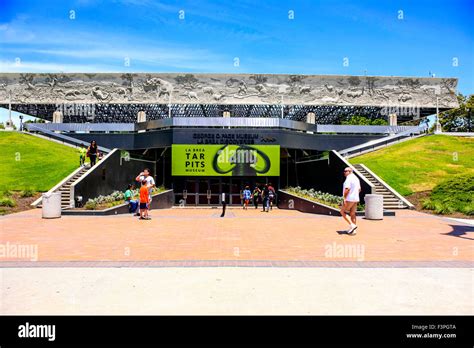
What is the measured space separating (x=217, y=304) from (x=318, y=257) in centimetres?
415

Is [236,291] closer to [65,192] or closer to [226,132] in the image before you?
[65,192]

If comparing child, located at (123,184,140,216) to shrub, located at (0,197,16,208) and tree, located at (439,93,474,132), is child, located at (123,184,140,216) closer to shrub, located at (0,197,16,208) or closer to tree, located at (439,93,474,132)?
shrub, located at (0,197,16,208)

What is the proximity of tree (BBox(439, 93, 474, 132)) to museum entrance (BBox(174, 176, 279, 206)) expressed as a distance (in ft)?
191

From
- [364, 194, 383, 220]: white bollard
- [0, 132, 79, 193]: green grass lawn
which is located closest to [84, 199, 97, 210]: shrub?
[0, 132, 79, 193]: green grass lawn

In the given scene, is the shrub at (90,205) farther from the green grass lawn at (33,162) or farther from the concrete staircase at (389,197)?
the concrete staircase at (389,197)

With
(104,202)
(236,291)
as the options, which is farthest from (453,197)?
(236,291)

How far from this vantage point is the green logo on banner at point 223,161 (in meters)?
31.7

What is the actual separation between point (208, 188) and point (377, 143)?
58.2 feet

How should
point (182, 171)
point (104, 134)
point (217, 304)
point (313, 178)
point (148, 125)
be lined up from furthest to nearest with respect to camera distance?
point (104, 134), point (148, 125), point (182, 171), point (313, 178), point (217, 304)

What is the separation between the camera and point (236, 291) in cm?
593

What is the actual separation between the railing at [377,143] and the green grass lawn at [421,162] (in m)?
1.21
